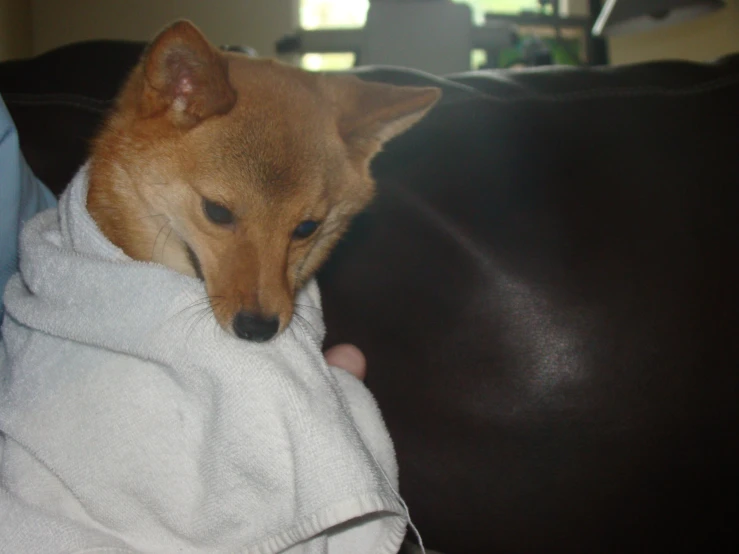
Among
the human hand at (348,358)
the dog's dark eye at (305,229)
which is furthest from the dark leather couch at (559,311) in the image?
the dog's dark eye at (305,229)

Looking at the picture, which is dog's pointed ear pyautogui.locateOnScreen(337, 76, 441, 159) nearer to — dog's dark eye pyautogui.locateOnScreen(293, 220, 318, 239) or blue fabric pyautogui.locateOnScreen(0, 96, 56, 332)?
dog's dark eye pyautogui.locateOnScreen(293, 220, 318, 239)

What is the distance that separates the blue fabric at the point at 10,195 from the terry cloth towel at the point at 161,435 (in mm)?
259

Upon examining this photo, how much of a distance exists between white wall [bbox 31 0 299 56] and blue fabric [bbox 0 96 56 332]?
349cm

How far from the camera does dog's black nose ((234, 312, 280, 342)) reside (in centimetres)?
104

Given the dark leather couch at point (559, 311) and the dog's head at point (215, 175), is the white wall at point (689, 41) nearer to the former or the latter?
the dark leather couch at point (559, 311)

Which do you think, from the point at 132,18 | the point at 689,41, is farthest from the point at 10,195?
the point at 689,41

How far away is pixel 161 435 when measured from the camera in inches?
38.4

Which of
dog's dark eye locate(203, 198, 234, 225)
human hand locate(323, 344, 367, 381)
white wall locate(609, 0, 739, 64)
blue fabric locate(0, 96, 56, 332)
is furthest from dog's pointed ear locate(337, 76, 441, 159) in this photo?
white wall locate(609, 0, 739, 64)

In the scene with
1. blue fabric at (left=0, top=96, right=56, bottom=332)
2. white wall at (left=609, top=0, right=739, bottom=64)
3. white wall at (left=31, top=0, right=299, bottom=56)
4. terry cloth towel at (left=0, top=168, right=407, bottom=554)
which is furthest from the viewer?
white wall at (left=31, top=0, right=299, bottom=56)

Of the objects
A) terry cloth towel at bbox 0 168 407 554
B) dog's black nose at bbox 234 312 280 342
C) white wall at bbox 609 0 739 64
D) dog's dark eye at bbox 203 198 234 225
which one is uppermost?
white wall at bbox 609 0 739 64

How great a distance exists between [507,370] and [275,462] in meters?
0.61

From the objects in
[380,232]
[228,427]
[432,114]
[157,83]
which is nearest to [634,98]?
[432,114]

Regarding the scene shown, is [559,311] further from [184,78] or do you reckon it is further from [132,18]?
[132,18]

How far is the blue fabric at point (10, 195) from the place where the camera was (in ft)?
4.00
